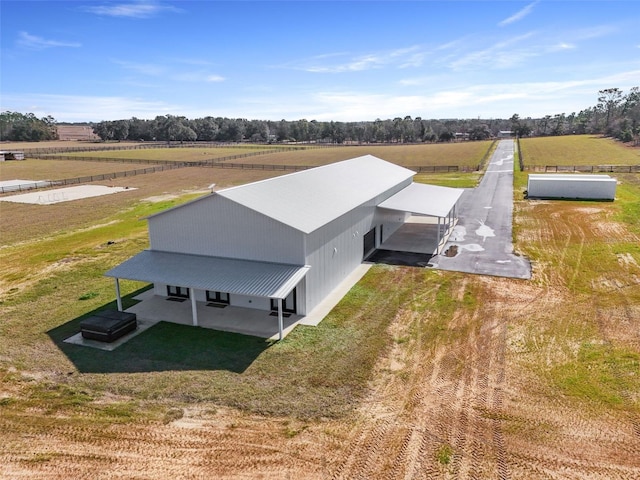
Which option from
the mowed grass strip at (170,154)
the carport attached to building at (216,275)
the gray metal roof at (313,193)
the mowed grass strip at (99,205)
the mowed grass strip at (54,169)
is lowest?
the mowed grass strip at (99,205)

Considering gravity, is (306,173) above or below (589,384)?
above

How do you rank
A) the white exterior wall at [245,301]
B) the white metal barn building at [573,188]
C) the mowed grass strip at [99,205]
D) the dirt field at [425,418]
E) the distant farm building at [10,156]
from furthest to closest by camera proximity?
the distant farm building at [10,156], the white metal barn building at [573,188], the mowed grass strip at [99,205], the white exterior wall at [245,301], the dirt field at [425,418]

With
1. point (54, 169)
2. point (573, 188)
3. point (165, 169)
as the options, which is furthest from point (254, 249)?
point (54, 169)

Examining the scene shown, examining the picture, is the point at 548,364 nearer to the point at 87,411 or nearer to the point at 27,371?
the point at 87,411

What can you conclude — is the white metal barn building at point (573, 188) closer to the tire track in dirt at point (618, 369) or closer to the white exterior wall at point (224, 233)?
the tire track in dirt at point (618, 369)

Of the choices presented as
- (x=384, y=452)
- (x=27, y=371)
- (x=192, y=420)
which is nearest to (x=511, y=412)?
(x=384, y=452)

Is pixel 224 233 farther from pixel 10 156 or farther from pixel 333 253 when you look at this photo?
pixel 10 156

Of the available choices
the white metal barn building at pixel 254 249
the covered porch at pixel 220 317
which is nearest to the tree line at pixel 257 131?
the white metal barn building at pixel 254 249

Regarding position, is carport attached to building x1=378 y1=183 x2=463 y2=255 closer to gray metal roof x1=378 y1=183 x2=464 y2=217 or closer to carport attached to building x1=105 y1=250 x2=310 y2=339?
gray metal roof x1=378 y1=183 x2=464 y2=217
